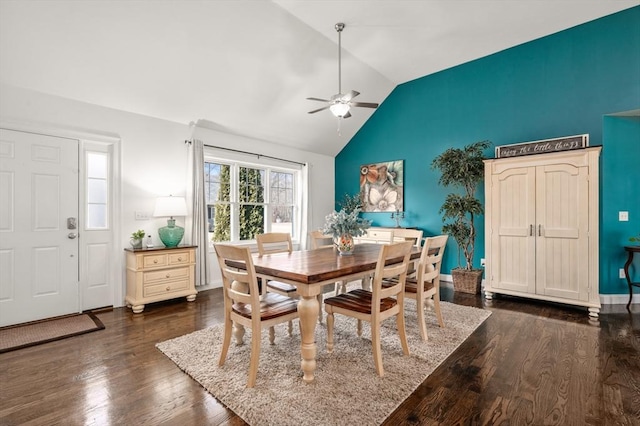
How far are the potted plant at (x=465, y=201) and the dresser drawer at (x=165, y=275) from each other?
3.78 m

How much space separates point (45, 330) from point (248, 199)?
3.15 metres

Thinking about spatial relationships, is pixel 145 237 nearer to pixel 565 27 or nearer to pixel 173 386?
pixel 173 386

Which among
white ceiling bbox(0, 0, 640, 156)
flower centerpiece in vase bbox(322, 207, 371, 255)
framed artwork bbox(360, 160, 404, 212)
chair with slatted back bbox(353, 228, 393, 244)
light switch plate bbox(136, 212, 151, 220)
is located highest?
white ceiling bbox(0, 0, 640, 156)

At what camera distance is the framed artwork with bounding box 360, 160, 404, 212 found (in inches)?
230

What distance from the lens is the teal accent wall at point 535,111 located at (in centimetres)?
389

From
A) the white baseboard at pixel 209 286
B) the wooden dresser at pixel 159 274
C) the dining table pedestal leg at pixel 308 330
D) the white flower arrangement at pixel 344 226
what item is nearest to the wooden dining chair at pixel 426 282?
the white flower arrangement at pixel 344 226

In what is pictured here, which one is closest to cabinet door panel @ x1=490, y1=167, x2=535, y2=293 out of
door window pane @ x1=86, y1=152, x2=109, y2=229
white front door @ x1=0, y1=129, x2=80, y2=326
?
door window pane @ x1=86, y1=152, x2=109, y2=229

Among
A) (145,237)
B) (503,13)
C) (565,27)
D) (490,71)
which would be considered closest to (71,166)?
(145,237)

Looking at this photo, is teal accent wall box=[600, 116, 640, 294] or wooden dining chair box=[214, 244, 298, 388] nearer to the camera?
wooden dining chair box=[214, 244, 298, 388]

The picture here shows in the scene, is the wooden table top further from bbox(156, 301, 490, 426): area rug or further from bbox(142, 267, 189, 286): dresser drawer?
bbox(142, 267, 189, 286): dresser drawer

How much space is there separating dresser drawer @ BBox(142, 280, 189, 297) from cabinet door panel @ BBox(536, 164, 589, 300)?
14.9 feet

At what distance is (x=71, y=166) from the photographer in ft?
11.7

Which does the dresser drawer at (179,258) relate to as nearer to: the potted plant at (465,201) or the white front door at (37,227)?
the white front door at (37,227)

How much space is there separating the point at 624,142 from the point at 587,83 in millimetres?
888
